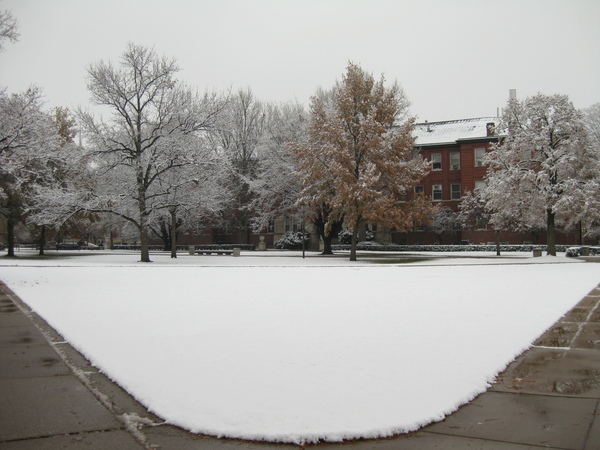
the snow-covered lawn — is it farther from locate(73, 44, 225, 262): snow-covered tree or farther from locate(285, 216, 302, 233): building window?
locate(285, 216, 302, 233): building window

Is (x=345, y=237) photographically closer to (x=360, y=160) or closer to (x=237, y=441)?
(x=360, y=160)

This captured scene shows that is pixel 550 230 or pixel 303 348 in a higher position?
pixel 550 230

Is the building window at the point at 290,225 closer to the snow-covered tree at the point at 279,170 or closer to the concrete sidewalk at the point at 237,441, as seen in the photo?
the snow-covered tree at the point at 279,170

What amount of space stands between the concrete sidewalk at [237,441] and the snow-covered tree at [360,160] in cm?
2415

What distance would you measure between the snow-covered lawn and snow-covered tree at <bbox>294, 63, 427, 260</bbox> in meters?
16.9

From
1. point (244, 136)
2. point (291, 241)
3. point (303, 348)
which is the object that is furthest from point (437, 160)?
point (303, 348)

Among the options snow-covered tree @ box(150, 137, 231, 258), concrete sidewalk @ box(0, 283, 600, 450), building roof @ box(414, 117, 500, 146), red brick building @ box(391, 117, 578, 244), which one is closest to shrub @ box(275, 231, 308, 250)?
red brick building @ box(391, 117, 578, 244)

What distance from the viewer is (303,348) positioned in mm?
7188

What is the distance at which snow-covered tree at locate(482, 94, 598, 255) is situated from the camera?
103ft

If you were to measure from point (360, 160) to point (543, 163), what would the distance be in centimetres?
1132

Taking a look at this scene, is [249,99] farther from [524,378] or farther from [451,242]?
[524,378]

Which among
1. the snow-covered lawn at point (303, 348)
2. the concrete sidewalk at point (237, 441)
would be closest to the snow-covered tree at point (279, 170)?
the snow-covered lawn at point (303, 348)

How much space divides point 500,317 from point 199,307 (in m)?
6.24

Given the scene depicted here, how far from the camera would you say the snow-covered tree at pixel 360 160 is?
3141cm
